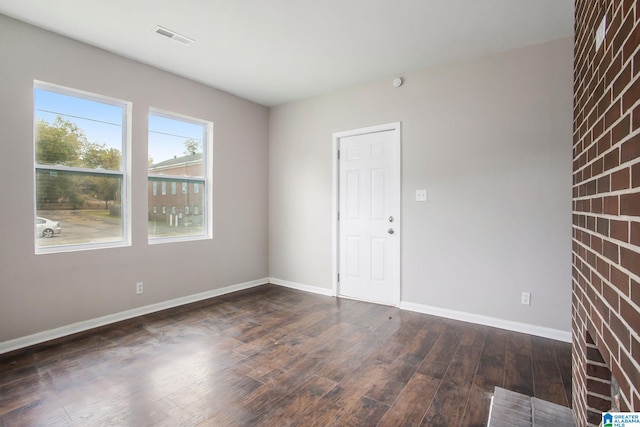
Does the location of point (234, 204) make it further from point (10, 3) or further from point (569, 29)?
point (569, 29)

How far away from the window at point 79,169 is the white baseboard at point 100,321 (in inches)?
28.8

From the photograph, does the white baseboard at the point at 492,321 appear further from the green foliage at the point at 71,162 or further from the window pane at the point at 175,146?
the green foliage at the point at 71,162

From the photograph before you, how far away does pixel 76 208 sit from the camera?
3.05 m

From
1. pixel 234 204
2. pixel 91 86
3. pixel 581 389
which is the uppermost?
pixel 91 86

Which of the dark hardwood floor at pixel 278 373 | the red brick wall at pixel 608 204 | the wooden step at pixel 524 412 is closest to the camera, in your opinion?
the red brick wall at pixel 608 204

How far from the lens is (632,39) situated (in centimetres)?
87

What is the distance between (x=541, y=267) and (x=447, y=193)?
1.10 meters

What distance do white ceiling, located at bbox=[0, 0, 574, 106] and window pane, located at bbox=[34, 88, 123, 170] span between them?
599mm

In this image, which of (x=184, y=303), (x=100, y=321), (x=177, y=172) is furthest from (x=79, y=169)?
(x=184, y=303)

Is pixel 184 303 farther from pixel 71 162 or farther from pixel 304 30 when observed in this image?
pixel 304 30

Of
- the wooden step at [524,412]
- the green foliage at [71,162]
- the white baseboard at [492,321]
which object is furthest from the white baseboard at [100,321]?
the wooden step at [524,412]

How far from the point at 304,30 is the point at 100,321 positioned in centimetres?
341

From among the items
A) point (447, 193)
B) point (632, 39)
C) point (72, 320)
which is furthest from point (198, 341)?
point (632, 39)

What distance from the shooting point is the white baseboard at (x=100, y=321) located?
2.63 meters
